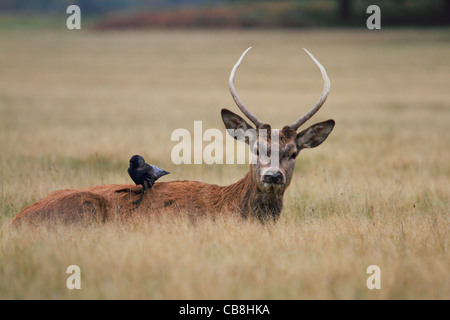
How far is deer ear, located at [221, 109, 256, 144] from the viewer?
7.09 m

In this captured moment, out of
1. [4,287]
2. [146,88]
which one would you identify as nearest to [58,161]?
[4,287]

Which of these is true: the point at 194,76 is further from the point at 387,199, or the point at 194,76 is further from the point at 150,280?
the point at 150,280

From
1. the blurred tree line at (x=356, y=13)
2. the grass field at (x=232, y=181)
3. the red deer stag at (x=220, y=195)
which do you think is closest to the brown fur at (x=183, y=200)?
the red deer stag at (x=220, y=195)

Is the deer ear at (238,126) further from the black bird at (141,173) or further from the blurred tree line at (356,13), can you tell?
the blurred tree line at (356,13)

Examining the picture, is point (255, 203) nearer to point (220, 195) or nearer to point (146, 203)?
point (220, 195)

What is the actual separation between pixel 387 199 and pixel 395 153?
5012mm

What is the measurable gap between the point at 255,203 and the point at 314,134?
1.10 meters

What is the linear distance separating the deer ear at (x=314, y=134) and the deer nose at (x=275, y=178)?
81 cm

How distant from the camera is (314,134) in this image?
726 centimetres

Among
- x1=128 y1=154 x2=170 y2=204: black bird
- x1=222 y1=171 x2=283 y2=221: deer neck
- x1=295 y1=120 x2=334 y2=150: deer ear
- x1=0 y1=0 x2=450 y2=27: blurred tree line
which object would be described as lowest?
x1=222 y1=171 x2=283 y2=221: deer neck

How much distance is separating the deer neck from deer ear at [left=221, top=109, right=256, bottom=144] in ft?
1.51

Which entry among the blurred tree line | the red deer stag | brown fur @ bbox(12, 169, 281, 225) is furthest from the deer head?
the blurred tree line

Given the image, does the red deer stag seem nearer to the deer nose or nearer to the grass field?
the deer nose

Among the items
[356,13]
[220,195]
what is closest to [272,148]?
[220,195]
